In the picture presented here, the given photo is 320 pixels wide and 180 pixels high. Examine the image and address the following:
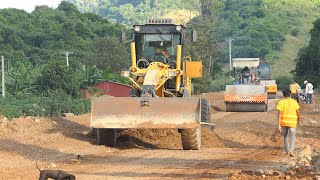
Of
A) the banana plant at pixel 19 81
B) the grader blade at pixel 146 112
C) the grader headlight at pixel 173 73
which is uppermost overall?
the grader headlight at pixel 173 73

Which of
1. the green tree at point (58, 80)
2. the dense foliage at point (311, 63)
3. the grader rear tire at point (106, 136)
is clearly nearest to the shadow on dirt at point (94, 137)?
the grader rear tire at point (106, 136)

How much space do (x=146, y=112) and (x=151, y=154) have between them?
112 cm

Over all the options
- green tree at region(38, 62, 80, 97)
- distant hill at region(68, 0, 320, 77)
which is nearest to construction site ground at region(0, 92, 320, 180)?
green tree at region(38, 62, 80, 97)

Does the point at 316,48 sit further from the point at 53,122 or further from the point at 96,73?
the point at 53,122

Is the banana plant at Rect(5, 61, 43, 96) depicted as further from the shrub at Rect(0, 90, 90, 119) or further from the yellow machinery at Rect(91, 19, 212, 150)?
the yellow machinery at Rect(91, 19, 212, 150)

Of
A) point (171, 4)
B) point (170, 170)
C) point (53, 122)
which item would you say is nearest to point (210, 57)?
point (53, 122)

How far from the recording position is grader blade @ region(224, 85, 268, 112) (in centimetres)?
3347

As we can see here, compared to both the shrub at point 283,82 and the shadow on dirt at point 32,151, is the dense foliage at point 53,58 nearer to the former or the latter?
the shadow on dirt at point 32,151

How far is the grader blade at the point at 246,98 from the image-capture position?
110 ft

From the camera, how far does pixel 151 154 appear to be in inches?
622

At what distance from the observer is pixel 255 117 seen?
2991cm

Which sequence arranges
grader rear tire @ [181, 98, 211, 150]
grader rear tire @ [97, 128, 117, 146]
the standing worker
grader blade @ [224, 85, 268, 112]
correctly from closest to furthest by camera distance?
the standing worker → grader rear tire @ [181, 98, 211, 150] → grader rear tire @ [97, 128, 117, 146] → grader blade @ [224, 85, 268, 112]

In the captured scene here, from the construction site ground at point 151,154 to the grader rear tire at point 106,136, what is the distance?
30 cm

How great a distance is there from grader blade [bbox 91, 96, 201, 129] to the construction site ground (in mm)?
666
